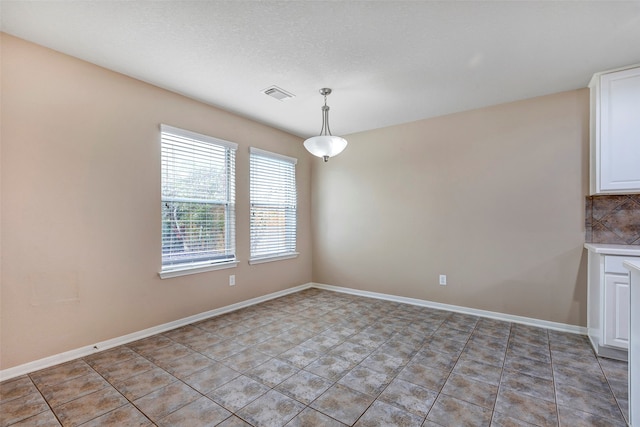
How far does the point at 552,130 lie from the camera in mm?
3193

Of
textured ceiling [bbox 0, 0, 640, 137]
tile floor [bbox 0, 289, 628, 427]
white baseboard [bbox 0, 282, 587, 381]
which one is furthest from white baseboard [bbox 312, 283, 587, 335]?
textured ceiling [bbox 0, 0, 640, 137]

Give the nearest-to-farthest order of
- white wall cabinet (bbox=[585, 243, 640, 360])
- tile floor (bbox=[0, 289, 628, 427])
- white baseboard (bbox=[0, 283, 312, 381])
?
tile floor (bbox=[0, 289, 628, 427]), white baseboard (bbox=[0, 283, 312, 381]), white wall cabinet (bbox=[585, 243, 640, 360])

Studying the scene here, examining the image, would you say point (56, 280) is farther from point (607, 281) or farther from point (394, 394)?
point (607, 281)

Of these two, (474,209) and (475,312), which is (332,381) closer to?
(475,312)

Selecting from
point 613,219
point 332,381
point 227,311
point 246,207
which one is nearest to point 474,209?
point 613,219

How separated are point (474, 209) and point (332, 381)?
8.75 ft

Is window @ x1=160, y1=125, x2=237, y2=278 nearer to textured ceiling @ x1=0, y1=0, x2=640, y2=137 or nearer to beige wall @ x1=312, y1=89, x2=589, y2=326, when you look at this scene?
textured ceiling @ x1=0, y1=0, x2=640, y2=137

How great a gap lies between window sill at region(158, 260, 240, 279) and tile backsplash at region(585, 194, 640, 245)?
398 centimetres

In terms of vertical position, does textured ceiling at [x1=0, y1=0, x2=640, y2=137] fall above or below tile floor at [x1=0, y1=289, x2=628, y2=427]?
above

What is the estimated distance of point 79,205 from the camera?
2559mm

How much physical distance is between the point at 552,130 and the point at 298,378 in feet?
11.7

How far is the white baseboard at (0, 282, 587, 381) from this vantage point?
2319mm

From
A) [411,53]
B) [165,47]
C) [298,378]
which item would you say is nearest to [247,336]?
[298,378]

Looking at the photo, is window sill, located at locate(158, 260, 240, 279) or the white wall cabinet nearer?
the white wall cabinet
